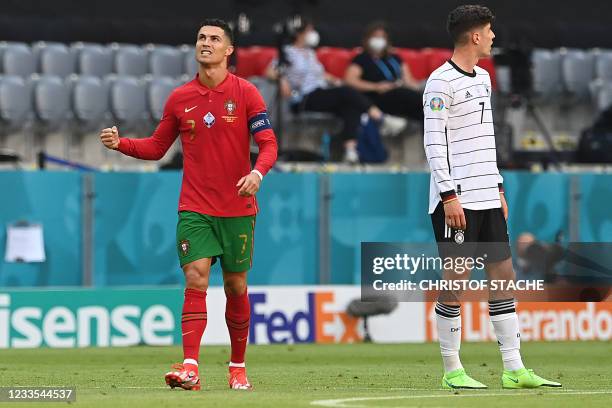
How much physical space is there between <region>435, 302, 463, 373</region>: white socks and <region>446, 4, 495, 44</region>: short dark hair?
161cm

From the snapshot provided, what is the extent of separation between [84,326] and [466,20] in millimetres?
7283

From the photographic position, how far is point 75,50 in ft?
65.8

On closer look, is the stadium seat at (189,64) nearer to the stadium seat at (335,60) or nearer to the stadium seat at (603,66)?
the stadium seat at (335,60)

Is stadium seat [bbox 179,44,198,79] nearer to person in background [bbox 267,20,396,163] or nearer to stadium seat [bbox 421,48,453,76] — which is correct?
person in background [bbox 267,20,396,163]

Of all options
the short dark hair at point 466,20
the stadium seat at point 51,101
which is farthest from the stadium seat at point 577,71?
the short dark hair at point 466,20

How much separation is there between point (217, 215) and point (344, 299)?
7.12 m

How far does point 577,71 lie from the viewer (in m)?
21.5

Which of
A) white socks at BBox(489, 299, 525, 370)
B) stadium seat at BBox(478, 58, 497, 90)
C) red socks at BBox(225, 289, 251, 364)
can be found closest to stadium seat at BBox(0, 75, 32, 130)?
stadium seat at BBox(478, 58, 497, 90)

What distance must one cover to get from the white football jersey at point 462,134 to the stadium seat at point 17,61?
1135cm

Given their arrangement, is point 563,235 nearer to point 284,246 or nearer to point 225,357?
point 284,246

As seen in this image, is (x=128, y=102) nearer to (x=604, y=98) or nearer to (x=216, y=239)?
(x=604, y=98)

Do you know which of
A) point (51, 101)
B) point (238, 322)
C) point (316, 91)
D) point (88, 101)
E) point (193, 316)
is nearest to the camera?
point (193, 316)

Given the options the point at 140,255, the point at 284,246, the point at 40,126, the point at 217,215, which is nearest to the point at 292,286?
the point at 284,246

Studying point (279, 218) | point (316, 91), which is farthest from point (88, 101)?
point (279, 218)
